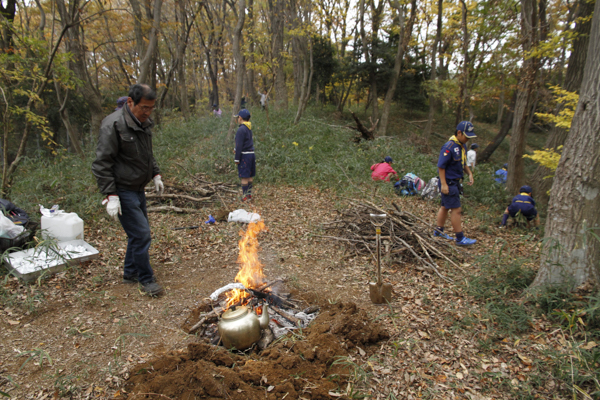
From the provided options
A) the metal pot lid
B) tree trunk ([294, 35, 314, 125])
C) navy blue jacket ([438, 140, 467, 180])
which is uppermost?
tree trunk ([294, 35, 314, 125])

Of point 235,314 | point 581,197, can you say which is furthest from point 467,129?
point 235,314

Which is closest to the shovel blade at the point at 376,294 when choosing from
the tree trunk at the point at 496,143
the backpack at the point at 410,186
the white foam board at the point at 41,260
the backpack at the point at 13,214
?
the white foam board at the point at 41,260

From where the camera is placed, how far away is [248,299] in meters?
3.60

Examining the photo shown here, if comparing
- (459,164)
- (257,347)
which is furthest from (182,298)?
(459,164)

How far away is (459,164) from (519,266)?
212 cm

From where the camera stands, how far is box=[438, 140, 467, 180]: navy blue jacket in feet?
17.4

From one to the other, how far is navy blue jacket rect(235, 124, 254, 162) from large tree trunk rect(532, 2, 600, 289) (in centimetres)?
574

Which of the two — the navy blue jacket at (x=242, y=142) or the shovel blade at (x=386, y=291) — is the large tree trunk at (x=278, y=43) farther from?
the shovel blade at (x=386, y=291)

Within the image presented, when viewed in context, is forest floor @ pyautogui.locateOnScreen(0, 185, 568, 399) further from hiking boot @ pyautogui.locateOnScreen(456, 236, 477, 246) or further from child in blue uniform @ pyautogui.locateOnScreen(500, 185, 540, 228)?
child in blue uniform @ pyautogui.locateOnScreen(500, 185, 540, 228)

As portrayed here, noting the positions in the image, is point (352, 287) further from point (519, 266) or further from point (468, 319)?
point (519, 266)

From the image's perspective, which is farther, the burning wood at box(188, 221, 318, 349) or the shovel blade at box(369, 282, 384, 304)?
the shovel blade at box(369, 282, 384, 304)

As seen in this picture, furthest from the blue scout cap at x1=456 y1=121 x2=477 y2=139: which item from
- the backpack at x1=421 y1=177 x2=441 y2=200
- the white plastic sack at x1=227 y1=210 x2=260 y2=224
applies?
the white plastic sack at x1=227 y1=210 x2=260 y2=224

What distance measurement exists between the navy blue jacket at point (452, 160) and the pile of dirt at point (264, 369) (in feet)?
10.9

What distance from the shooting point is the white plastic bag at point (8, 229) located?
407 centimetres
